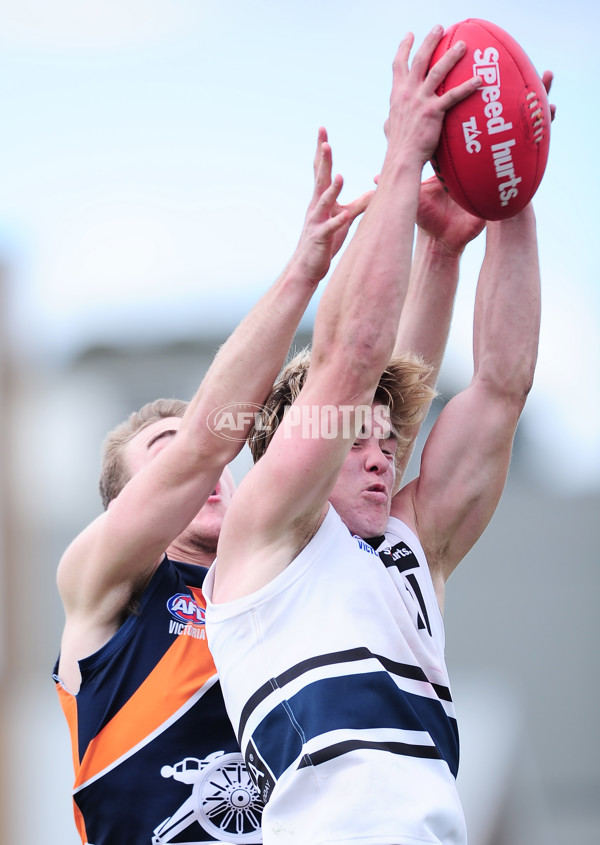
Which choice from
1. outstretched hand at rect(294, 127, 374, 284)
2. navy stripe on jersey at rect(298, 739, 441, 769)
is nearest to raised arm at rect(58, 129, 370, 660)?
outstretched hand at rect(294, 127, 374, 284)

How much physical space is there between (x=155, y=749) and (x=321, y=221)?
176 cm

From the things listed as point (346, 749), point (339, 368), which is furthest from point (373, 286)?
point (346, 749)

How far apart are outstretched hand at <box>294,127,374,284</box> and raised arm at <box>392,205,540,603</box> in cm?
56

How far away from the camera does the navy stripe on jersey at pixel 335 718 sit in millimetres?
2385

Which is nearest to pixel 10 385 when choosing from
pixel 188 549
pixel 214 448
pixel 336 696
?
pixel 188 549

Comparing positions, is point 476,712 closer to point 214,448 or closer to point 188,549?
point 188,549

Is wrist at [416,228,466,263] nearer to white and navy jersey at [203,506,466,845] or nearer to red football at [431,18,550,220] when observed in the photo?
red football at [431,18,550,220]

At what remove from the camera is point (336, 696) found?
7.90 feet

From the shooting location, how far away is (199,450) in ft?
9.46

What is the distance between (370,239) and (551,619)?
30.9ft

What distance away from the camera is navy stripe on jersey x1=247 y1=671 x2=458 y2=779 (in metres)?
2.38

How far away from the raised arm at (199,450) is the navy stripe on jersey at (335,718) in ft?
2.56

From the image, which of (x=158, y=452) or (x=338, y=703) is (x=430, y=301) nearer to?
(x=158, y=452)

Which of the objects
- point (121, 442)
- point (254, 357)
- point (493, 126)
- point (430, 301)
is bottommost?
point (121, 442)
